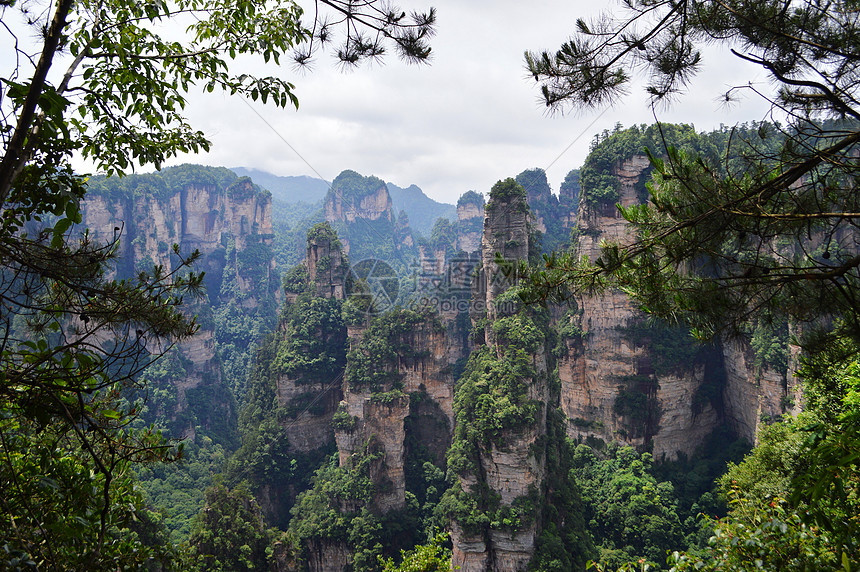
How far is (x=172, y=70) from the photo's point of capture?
3.96 meters

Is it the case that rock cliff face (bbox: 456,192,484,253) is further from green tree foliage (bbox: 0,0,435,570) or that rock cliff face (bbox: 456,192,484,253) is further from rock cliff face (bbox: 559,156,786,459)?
green tree foliage (bbox: 0,0,435,570)

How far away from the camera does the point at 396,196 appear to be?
163 meters

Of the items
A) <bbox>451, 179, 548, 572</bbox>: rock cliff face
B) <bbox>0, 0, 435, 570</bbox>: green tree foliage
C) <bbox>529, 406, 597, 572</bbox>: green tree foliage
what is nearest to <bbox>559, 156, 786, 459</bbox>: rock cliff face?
<bbox>529, 406, 597, 572</bbox>: green tree foliage

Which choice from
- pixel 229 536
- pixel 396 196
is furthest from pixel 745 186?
pixel 396 196

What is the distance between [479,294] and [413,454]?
9.15 m

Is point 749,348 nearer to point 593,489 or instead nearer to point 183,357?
point 593,489

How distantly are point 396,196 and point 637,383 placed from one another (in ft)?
479

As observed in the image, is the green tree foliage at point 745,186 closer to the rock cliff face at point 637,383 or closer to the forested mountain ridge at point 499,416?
the forested mountain ridge at point 499,416

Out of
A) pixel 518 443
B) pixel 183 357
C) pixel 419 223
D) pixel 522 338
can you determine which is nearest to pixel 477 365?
pixel 522 338

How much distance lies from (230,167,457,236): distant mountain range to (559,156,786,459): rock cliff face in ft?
376

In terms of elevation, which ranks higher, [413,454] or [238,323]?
[238,323]

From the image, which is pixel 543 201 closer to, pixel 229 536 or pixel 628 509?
pixel 628 509

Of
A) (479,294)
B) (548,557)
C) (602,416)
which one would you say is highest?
(479,294)

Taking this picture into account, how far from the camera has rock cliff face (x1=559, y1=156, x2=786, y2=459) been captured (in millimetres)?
23359
